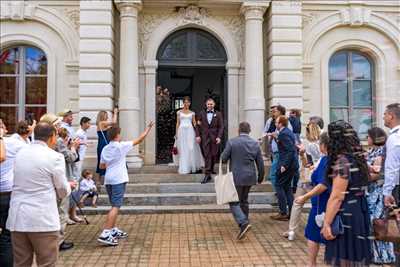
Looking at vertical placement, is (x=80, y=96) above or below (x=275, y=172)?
above

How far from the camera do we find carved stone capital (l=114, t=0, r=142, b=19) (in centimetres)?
1061

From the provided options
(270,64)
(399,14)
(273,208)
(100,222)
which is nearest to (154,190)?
(100,222)

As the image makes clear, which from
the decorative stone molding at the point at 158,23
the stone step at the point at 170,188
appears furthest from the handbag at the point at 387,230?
the decorative stone molding at the point at 158,23

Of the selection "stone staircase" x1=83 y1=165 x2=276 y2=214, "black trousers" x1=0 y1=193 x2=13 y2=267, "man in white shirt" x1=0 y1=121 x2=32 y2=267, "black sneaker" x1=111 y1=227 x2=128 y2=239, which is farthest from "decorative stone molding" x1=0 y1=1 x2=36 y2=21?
"black trousers" x1=0 y1=193 x2=13 y2=267

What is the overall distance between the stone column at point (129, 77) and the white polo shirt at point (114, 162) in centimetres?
416

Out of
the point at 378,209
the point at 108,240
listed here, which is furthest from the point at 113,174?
→ the point at 378,209

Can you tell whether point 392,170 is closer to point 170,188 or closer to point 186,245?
point 186,245

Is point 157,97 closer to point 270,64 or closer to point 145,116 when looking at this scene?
point 145,116

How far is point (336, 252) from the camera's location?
3732mm

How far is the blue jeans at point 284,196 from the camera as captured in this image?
301 inches

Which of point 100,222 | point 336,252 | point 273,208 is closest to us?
point 336,252

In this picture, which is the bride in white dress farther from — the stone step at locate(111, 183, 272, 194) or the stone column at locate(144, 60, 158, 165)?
the stone column at locate(144, 60, 158, 165)

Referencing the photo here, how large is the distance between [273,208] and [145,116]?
460 centimetres

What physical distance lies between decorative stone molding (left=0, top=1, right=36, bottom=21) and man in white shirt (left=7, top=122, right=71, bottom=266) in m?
8.61
